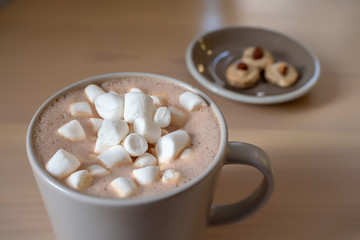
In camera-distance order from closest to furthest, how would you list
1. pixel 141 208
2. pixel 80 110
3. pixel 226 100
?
pixel 141 208 < pixel 80 110 < pixel 226 100

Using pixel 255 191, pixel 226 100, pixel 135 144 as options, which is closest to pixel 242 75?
pixel 226 100

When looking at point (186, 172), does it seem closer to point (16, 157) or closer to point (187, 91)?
point (187, 91)

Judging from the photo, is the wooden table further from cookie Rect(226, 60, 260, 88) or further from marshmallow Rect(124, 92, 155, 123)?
marshmallow Rect(124, 92, 155, 123)

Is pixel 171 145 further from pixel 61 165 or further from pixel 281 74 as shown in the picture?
pixel 281 74

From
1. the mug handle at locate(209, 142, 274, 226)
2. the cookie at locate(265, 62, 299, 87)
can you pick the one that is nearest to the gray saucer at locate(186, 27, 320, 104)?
the cookie at locate(265, 62, 299, 87)

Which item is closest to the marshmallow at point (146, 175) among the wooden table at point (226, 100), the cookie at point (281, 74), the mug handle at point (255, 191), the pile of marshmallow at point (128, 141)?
the pile of marshmallow at point (128, 141)

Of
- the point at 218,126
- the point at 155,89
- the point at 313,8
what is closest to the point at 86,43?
the point at 155,89

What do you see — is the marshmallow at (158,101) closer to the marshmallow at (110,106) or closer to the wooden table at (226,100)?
the marshmallow at (110,106)
